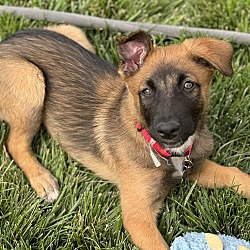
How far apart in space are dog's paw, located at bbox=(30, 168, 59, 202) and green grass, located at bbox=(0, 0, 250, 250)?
61mm

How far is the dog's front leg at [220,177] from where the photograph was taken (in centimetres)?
457

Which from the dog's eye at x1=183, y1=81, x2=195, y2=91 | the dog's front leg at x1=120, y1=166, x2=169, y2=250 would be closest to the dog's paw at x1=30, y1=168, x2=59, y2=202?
the dog's front leg at x1=120, y1=166, x2=169, y2=250

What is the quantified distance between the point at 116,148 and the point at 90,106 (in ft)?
1.56

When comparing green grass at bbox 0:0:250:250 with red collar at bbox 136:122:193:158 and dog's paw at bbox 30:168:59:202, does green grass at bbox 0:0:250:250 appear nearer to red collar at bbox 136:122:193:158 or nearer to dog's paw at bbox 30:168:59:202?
dog's paw at bbox 30:168:59:202

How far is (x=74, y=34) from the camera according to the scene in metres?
5.66

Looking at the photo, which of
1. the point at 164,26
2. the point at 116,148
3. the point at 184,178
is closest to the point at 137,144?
the point at 116,148

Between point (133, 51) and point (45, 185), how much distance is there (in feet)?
4.68

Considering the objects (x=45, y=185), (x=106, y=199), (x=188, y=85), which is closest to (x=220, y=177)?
(x=106, y=199)

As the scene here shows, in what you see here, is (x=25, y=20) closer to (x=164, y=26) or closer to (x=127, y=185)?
(x=164, y=26)

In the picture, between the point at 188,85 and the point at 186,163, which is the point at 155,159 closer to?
the point at 186,163

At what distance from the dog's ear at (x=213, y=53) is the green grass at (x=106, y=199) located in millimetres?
1057

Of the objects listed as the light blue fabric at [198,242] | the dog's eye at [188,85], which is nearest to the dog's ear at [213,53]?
the dog's eye at [188,85]

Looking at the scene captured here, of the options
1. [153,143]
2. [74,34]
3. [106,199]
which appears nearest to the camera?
[153,143]

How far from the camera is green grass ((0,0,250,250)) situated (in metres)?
4.34
